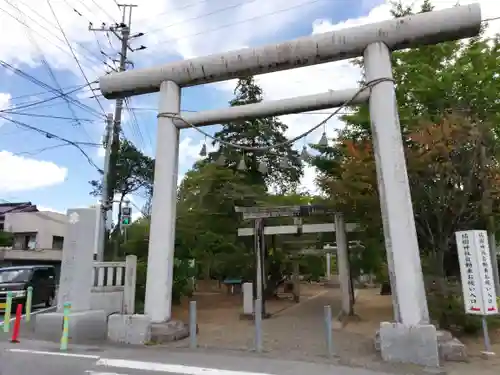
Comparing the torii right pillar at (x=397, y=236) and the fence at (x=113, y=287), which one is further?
the fence at (x=113, y=287)

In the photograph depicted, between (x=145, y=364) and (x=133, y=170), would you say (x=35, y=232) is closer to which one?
(x=133, y=170)

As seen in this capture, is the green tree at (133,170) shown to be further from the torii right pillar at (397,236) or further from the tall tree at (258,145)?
the torii right pillar at (397,236)

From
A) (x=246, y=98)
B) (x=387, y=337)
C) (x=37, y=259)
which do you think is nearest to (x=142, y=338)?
(x=387, y=337)

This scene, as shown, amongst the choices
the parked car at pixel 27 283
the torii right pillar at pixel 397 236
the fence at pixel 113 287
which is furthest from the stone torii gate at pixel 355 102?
the parked car at pixel 27 283

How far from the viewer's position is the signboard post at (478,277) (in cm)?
740

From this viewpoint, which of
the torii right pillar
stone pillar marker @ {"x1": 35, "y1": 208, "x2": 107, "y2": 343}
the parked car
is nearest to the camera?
the torii right pillar

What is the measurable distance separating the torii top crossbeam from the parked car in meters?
8.66

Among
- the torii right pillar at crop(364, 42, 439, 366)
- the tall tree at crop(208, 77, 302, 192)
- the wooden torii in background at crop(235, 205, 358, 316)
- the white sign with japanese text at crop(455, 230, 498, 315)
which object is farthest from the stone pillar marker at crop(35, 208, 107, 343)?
the tall tree at crop(208, 77, 302, 192)

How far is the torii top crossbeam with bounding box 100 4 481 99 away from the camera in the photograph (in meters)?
7.65

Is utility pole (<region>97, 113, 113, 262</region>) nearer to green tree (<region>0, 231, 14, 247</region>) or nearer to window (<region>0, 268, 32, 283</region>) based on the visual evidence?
window (<region>0, 268, 32, 283</region>)

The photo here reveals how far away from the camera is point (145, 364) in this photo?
21.5 ft

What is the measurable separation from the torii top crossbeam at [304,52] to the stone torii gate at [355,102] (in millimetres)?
18

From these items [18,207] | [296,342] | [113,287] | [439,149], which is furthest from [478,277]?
[18,207]

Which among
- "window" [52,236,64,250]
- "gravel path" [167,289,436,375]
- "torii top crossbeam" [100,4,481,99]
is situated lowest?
"gravel path" [167,289,436,375]
